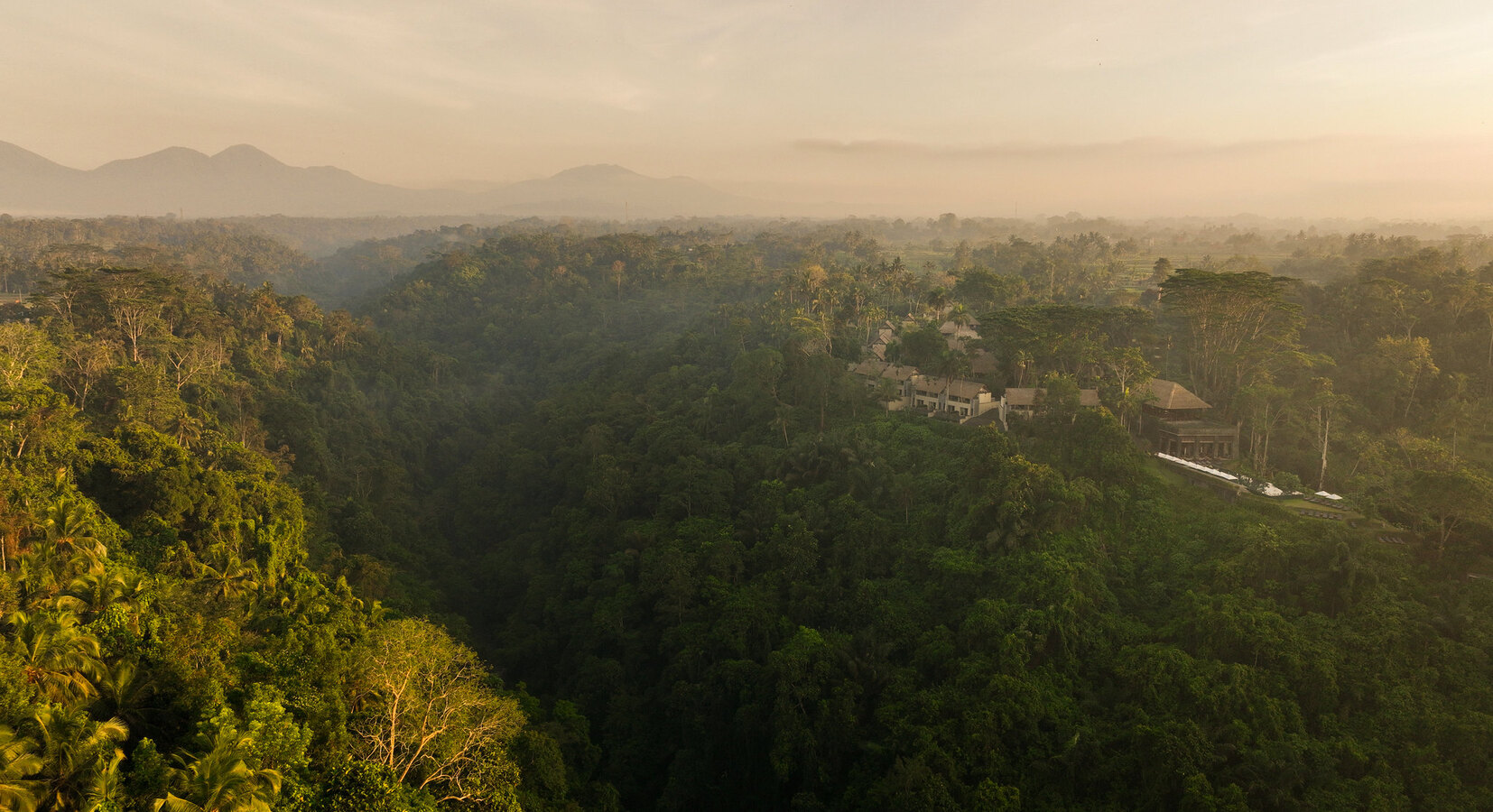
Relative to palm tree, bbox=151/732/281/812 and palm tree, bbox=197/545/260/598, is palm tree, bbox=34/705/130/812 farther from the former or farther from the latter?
palm tree, bbox=197/545/260/598

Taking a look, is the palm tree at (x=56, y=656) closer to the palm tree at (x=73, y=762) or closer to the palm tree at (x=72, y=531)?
the palm tree at (x=73, y=762)

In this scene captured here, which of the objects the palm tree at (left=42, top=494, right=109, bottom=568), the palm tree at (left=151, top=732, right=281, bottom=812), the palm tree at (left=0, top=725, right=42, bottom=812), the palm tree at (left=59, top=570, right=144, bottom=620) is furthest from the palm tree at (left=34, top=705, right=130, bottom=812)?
the palm tree at (left=42, top=494, right=109, bottom=568)

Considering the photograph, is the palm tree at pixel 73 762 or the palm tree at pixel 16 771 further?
the palm tree at pixel 73 762

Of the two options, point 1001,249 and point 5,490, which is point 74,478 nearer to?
point 5,490

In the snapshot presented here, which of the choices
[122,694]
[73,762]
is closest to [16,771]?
[73,762]

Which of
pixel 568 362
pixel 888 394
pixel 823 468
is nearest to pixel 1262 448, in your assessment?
pixel 888 394

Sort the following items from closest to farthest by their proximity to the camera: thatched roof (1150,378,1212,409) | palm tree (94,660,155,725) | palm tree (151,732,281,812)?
palm tree (151,732,281,812) → palm tree (94,660,155,725) → thatched roof (1150,378,1212,409)

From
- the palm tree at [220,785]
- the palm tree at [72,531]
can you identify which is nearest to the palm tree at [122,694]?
the palm tree at [220,785]
